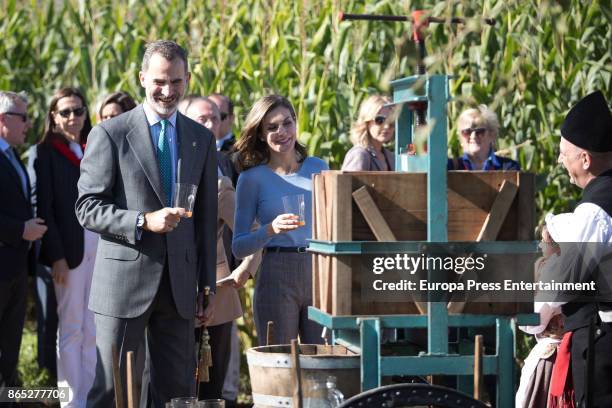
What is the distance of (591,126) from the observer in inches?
183

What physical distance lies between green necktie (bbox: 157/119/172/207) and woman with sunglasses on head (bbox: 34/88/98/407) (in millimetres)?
2484

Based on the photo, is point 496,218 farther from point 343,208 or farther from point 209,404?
point 209,404

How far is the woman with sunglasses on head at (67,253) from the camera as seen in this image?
291 inches

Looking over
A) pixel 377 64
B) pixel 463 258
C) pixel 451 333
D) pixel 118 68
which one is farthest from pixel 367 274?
pixel 118 68

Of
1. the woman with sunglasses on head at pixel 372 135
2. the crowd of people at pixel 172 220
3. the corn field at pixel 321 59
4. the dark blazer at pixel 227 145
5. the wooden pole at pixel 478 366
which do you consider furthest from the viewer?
the corn field at pixel 321 59

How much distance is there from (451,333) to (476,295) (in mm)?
688

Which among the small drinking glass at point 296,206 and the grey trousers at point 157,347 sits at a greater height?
the small drinking glass at point 296,206

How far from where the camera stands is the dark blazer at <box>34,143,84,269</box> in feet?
24.3

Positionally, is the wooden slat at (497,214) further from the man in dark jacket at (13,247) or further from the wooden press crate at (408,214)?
the man in dark jacket at (13,247)

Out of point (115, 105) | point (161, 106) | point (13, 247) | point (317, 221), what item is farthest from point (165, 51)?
point (13, 247)

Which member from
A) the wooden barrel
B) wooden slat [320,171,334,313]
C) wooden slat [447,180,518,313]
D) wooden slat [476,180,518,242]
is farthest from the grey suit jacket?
wooden slat [476,180,518,242]

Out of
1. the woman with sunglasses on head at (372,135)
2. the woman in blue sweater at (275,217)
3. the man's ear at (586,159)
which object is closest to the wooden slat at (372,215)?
the man's ear at (586,159)

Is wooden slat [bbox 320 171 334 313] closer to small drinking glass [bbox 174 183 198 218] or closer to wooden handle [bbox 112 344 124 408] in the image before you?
small drinking glass [bbox 174 183 198 218]

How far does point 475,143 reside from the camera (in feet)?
25.1
